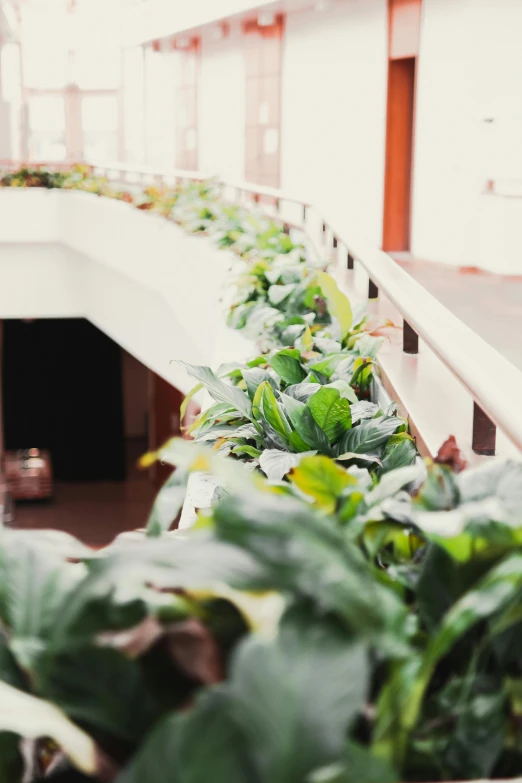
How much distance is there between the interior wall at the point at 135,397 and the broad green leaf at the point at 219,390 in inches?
773

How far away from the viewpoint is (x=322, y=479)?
1614mm

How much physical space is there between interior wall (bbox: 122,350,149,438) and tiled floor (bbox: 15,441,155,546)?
4.73ft

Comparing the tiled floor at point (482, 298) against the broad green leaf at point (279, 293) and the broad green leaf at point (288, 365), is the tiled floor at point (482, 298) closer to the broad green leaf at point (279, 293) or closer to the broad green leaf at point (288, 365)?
Answer: the broad green leaf at point (279, 293)

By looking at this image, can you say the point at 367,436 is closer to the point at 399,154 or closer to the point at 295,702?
the point at 295,702

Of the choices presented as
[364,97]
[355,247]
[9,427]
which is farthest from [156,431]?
[355,247]

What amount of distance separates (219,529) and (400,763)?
358mm

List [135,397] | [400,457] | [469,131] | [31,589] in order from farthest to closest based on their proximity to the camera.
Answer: [135,397]
[469,131]
[400,457]
[31,589]

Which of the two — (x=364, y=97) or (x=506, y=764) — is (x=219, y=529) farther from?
(x=364, y=97)

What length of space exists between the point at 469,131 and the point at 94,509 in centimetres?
1157

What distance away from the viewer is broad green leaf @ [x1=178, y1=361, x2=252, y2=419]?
2910 millimetres

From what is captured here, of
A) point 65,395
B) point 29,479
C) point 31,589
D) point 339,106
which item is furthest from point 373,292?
point 65,395

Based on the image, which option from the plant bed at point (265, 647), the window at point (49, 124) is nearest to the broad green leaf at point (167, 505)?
→ the plant bed at point (265, 647)

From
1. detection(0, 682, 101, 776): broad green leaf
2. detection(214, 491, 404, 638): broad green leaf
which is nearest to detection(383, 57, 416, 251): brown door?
detection(214, 491, 404, 638): broad green leaf

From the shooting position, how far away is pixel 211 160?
1877cm
